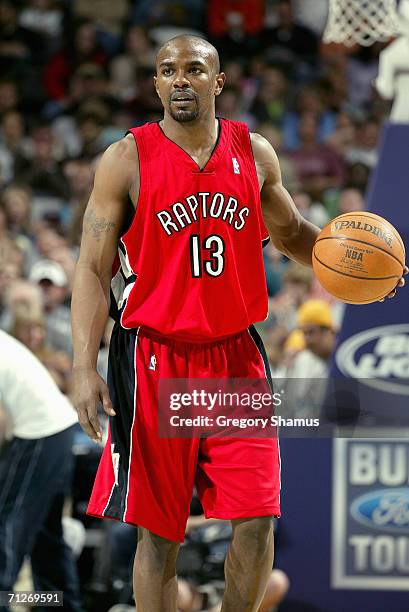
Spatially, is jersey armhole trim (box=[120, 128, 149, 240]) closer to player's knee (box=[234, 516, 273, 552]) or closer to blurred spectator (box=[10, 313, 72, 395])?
player's knee (box=[234, 516, 273, 552])

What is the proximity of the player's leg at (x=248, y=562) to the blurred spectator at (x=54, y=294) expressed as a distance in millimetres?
4508

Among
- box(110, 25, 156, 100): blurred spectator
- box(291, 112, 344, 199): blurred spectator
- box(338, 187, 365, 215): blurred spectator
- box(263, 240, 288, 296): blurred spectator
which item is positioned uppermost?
box(110, 25, 156, 100): blurred spectator

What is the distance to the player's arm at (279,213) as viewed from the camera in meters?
4.24

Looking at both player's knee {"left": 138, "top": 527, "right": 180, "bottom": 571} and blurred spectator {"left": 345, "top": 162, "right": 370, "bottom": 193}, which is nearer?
player's knee {"left": 138, "top": 527, "right": 180, "bottom": 571}

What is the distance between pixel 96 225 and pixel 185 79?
58 cm

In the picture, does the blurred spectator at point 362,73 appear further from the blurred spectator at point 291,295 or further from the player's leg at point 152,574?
the player's leg at point 152,574

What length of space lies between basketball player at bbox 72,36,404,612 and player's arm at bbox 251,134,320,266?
134 mm

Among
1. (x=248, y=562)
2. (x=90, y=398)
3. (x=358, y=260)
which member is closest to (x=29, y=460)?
(x=90, y=398)

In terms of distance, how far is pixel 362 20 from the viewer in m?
6.91

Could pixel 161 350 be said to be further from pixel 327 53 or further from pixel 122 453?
pixel 327 53

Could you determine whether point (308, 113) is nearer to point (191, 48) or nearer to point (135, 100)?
point (135, 100)

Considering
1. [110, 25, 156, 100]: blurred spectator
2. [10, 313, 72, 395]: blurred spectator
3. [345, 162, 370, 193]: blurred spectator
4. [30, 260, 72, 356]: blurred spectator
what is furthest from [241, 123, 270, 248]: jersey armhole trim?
[110, 25, 156, 100]: blurred spectator

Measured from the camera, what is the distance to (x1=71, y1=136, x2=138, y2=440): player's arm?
13.1 feet

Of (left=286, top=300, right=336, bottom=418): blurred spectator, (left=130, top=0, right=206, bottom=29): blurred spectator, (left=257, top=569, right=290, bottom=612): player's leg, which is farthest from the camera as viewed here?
(left=130, top=0, right=206, bottom=29): blurred spectator
